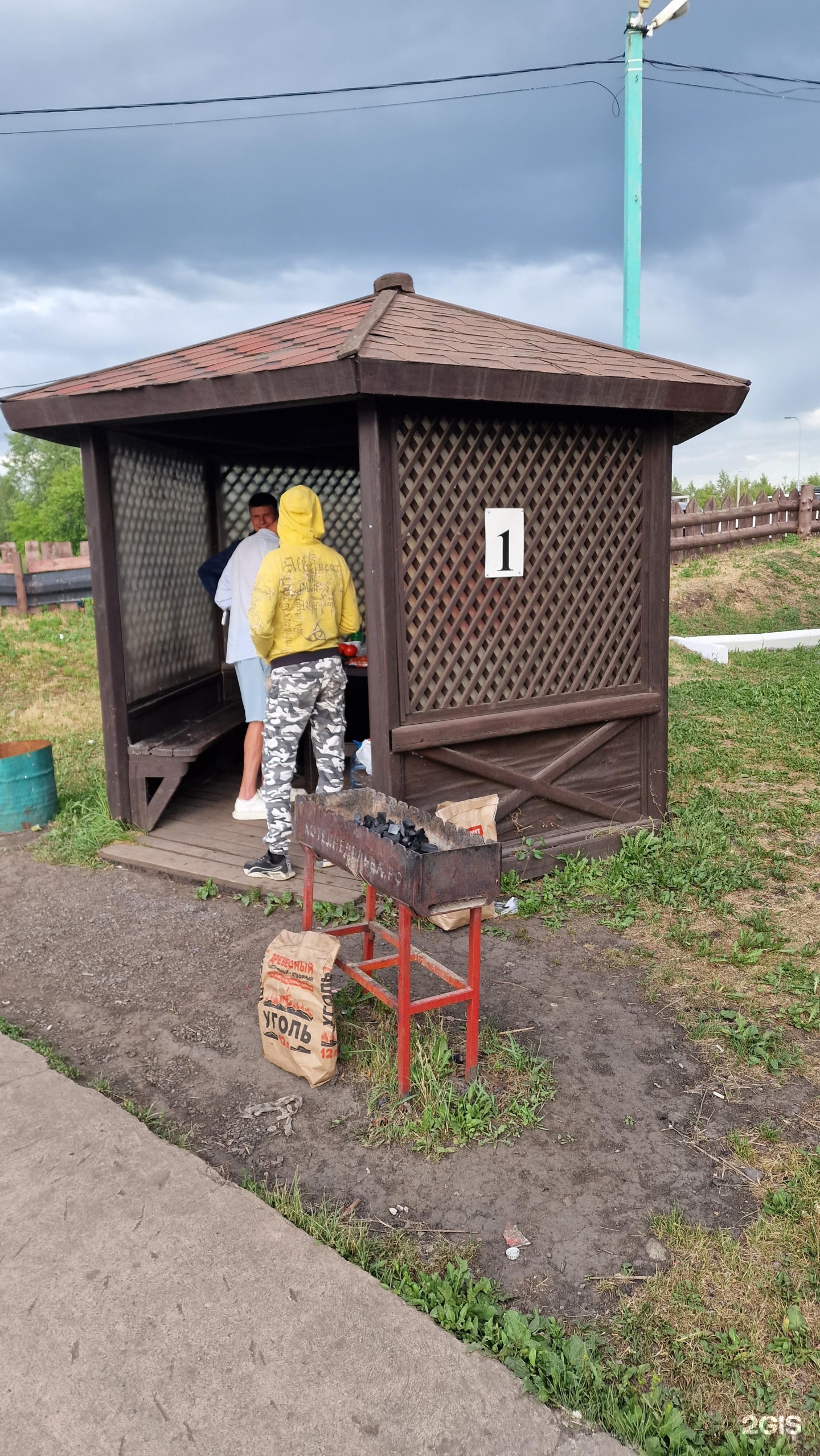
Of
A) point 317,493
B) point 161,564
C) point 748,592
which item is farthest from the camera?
point 748,592

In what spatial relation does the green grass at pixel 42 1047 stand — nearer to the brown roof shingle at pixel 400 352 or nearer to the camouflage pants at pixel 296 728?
the camouflage pants at pixel 296 728

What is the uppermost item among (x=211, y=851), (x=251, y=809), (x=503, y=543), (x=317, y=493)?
(x=317, y=493)

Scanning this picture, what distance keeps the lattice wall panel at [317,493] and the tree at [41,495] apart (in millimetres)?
38543

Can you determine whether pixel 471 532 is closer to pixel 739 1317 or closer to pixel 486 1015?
pixel 486 1015

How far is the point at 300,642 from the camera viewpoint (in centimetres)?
502

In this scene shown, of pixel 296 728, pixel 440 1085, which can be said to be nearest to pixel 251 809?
pixel 296 728

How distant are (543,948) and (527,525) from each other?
7.44 feet

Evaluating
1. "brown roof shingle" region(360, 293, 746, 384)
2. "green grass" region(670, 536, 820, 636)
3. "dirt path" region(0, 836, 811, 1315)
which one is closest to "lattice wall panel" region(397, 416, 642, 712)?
"brown roof shingle" region(360, 293, 746, 384)

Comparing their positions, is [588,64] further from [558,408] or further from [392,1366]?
[392,1366]

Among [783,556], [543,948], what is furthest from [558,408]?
[783,556]

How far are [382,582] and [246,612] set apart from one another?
1.59 meters

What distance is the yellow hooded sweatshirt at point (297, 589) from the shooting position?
4906 mm

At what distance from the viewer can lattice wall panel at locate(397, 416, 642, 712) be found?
507cm

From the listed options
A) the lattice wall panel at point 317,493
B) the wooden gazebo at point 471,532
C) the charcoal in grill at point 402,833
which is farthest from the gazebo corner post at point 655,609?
the lattice wall panel at point 317,493
